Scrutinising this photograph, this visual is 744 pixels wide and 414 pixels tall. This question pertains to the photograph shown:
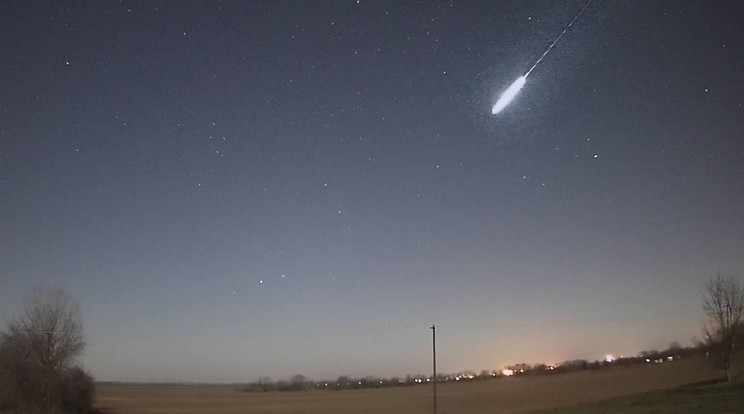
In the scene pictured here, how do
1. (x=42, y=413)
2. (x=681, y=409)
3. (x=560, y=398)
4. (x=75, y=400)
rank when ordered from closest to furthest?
(x=681, y=409) → (x=42, y=413) → (x=75, y=400) → (x=560, y=398)

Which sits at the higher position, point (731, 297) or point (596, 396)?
point (731, 297)

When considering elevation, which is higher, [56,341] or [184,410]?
[56,341]

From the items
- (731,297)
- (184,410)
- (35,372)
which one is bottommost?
(184,410)

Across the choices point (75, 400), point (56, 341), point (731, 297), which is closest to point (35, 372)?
point (56, 341)

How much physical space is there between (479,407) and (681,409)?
34.1m

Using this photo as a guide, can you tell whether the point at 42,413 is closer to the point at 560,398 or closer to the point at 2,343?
the point at 2,343

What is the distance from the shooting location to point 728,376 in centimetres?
6238

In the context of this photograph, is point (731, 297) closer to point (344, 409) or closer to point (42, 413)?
point (344, 409)

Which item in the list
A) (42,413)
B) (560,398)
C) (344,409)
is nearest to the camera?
(42,413)

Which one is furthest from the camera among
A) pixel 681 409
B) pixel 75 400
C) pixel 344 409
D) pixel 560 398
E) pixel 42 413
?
pixel 344 409

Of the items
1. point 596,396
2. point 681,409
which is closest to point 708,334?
point 596,396

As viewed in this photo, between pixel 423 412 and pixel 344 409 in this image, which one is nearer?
pixel 423 412

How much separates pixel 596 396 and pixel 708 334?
1385 centimetres

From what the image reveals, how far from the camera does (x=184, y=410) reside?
80.1 meters
